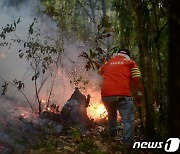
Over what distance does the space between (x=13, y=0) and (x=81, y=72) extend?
4.24m

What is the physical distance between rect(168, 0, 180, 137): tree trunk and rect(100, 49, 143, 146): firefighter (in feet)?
9.96

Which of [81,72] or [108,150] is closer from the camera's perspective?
[108,150]

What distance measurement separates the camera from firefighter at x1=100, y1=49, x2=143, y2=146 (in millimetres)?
5246

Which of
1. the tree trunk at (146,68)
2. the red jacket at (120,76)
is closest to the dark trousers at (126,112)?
the red jacket at (120,76)

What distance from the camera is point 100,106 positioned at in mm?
9695

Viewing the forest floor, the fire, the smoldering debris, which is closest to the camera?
the forest floor

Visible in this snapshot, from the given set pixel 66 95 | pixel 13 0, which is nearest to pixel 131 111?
pixel 66 95

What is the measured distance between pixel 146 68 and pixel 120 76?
0.52 meters

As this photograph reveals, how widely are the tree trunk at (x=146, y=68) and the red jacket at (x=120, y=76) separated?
170 mm

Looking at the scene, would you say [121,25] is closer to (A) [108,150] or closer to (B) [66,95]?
(A) [108,150]

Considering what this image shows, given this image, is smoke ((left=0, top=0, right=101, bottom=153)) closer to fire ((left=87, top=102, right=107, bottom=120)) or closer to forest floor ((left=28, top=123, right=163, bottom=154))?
forest floor ((left=28, top=123, right=163, bottom=154))

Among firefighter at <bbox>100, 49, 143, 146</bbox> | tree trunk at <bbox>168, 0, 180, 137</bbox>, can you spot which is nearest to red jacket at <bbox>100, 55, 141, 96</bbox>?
firefighter at <bbox>100, 49, 143, 146</bbox>

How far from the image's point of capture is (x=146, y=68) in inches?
202

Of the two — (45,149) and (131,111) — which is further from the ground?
(131,111)
